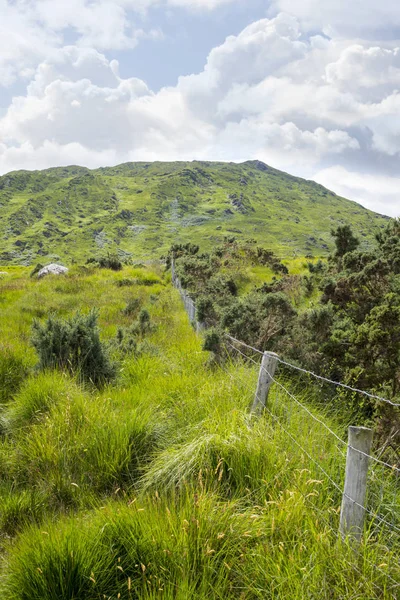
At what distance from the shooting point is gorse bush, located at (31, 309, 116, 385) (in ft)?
22.7

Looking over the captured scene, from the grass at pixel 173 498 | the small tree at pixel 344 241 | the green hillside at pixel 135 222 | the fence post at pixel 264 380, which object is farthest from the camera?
the green hillside at pixel 135 222

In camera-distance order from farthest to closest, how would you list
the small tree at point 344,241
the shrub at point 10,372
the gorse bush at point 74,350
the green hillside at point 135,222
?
1. the green hillside at point 135,222
2. the small tree at point 344,241
3. the gorse bush at point 74,350
4. the shrub at point 10,372

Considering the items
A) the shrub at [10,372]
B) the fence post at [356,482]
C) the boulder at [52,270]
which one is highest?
the boulder at [52,270]

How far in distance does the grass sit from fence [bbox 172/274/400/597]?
0.11 feet

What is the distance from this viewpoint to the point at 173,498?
315 cm

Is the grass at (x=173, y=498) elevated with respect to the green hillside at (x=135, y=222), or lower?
lower

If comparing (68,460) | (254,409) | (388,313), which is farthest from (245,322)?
(68,460)

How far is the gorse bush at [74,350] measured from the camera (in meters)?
6.93

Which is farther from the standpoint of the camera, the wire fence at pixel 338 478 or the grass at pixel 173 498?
the wire fence at pixel 338 478

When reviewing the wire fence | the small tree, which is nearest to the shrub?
the wire fence

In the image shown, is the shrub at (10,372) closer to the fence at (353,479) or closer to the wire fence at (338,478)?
the fence at (353,479)

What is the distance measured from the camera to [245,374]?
5992 mm

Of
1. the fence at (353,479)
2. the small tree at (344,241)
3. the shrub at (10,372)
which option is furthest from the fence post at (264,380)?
the small tree at (344,241)

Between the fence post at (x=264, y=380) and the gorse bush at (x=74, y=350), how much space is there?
313cm
